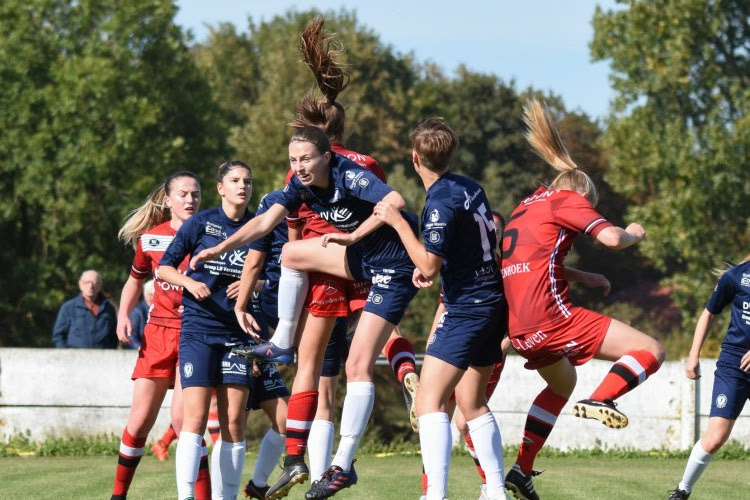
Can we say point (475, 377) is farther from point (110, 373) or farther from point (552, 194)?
point (110, 373)

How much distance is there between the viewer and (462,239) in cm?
691

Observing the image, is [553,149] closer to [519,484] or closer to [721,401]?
[519,484]

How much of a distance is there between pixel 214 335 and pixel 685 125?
82.7 feet

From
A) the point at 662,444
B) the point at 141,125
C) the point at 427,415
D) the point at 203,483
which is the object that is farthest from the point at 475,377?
the point at 141,125

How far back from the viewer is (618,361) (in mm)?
6969

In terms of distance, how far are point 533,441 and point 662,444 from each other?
6980mm

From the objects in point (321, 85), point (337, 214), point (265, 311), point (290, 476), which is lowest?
point (290, 476)

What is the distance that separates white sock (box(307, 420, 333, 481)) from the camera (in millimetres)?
7523

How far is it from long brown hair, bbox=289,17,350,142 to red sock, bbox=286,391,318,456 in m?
1.77

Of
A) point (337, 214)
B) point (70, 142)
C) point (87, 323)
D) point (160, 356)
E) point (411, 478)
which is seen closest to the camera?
point (337, 214)

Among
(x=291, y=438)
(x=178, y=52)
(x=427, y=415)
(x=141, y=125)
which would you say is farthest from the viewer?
(x=178, y=52)

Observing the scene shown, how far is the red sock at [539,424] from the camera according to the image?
7703 mm

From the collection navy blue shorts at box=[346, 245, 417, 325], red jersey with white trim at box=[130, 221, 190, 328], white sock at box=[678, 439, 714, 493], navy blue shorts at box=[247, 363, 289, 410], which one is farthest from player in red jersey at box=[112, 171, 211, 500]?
white sock at box=[678, 439, 714, 493]

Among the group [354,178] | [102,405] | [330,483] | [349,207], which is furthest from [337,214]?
[102,405]
